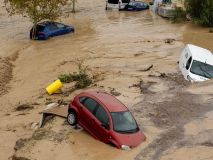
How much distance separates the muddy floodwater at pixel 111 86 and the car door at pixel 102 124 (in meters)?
0.31

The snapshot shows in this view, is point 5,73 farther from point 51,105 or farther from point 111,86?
point 51,105

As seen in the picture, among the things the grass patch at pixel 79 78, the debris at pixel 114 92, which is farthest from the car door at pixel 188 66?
the grass patch at pixel 79 78

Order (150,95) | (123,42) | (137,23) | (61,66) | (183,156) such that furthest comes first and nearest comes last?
(137,23)
(123,42)
(61,66)
(150,95)
(183,156)

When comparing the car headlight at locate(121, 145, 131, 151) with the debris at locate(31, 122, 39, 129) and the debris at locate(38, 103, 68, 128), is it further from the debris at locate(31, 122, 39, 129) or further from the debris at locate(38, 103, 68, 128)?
the debris at locate(31, 122, 39, 129)

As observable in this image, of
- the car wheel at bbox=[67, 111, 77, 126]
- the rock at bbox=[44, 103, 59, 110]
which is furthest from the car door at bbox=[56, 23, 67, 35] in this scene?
the car wheel at bbox=[67, 111, 77, 126]

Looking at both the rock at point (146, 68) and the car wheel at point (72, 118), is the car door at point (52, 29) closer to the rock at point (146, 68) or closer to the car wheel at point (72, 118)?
the rock at point (146, 68)

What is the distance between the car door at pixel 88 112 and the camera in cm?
1477

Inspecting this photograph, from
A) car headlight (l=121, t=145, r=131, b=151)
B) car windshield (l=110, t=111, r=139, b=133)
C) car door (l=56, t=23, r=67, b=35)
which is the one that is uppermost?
car windshield (l=110, t=111, r=139, b=133)

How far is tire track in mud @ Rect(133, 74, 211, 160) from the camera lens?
551 inches

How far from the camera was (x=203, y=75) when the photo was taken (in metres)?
21.0

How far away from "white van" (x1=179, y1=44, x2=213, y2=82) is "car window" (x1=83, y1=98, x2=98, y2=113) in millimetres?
6823

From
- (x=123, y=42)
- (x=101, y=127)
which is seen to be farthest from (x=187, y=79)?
(x=123, y=42)

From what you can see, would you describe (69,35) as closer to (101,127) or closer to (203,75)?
(203,75)

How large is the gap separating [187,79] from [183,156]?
8.05m
